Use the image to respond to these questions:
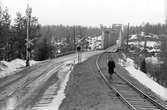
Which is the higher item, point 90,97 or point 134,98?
point 90,97

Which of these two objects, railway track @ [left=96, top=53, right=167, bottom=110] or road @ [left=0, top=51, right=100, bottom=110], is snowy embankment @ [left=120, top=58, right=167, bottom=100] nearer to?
railway track @ [left=96, top=53, right=167, bottom=110]

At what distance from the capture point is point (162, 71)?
51.9 meters

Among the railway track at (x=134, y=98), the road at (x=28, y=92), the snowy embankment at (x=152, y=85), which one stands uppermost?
the railway track at (x=134, y=98)

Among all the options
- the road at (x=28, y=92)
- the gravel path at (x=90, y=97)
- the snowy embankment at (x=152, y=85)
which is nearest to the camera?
the gravel path at (x=90, y=97)

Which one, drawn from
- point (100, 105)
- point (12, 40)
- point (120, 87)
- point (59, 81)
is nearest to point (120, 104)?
point (100, 105)

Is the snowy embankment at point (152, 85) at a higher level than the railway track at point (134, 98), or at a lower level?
lower

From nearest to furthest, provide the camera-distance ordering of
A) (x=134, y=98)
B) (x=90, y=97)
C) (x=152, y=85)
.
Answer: (x=90, y=97), (x=134, y=98), (x=152, y=85)

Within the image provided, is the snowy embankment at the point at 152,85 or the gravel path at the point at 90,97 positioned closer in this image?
the gravel path at the point at 90,97

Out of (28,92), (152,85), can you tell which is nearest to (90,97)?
(28,92)

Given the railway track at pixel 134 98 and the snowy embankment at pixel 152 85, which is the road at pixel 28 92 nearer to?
the railway track at pixel 134 98

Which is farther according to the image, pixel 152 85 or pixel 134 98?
pixel 152 85

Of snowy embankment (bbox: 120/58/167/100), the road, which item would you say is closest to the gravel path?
the road

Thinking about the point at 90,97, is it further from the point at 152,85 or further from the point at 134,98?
the point at 152,85

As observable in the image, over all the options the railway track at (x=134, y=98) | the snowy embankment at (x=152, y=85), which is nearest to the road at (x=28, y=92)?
the railway track at (x=134, y=98)
